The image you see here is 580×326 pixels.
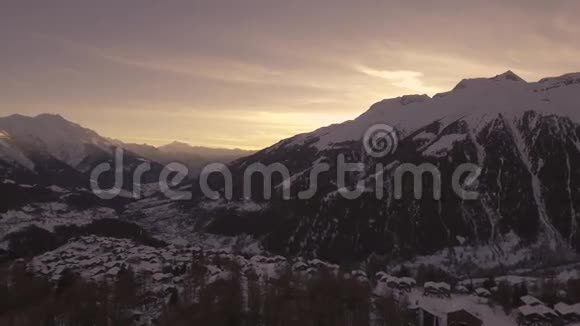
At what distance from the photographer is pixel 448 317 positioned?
83375mm

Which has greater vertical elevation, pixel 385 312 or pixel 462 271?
pixel 385 312

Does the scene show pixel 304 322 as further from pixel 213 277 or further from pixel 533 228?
pixel 533 228

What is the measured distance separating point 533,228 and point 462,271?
39292 millimetres

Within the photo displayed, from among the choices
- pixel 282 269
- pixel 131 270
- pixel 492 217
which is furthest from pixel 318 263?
pixel 492 217

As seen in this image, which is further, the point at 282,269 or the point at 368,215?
the point at 368,215

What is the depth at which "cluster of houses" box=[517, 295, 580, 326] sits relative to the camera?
86.7 m

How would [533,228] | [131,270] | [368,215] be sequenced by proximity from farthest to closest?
[368,215] < [533,228] < [131,270]

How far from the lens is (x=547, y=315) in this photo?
285ft

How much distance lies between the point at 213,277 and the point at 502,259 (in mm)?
94719

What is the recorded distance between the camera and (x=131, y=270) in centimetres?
11481

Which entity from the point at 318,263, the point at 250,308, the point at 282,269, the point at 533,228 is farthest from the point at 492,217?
the point at 250,308

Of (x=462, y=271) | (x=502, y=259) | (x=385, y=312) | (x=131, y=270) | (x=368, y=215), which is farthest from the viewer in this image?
(x=368, y=215)

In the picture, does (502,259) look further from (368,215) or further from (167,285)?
(167,285)

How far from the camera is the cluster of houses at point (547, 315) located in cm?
8666
